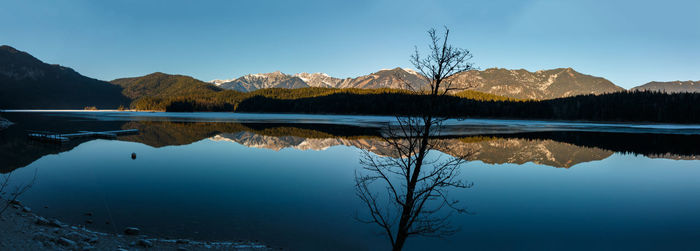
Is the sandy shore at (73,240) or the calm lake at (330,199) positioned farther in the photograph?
the calm lake at (330,199)

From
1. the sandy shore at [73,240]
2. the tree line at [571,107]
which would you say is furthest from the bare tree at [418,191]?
the tree line at [571,107]

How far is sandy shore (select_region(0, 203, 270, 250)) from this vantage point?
9.63 meters

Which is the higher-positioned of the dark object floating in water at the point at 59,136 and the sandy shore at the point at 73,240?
the dark object floating in water at the point at 59,136

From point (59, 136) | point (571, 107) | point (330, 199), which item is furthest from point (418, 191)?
point (571, 107)

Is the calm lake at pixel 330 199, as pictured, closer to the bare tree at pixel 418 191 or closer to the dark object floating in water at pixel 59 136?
the bare tree at pixel 418 191

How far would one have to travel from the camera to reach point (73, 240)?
10359mm

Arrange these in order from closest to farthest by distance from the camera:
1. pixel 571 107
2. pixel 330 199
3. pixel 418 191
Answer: pixel 418 191
pixel 330 199
pixel 571 107

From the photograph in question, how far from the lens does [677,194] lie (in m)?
19.8

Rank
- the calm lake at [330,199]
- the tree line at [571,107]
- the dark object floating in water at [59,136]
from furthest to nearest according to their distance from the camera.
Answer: the tree line at [571,107] → the dark object floating in water at [59,136] → the calm lake at [330,199]

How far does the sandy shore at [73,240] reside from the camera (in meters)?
9.63

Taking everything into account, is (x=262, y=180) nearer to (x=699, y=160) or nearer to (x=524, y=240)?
(x=524, y=240)

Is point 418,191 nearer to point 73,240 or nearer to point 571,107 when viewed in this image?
point 73,240

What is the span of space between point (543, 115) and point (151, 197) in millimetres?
152216

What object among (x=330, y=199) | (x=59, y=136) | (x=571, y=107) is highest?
(x=571, y=107)
